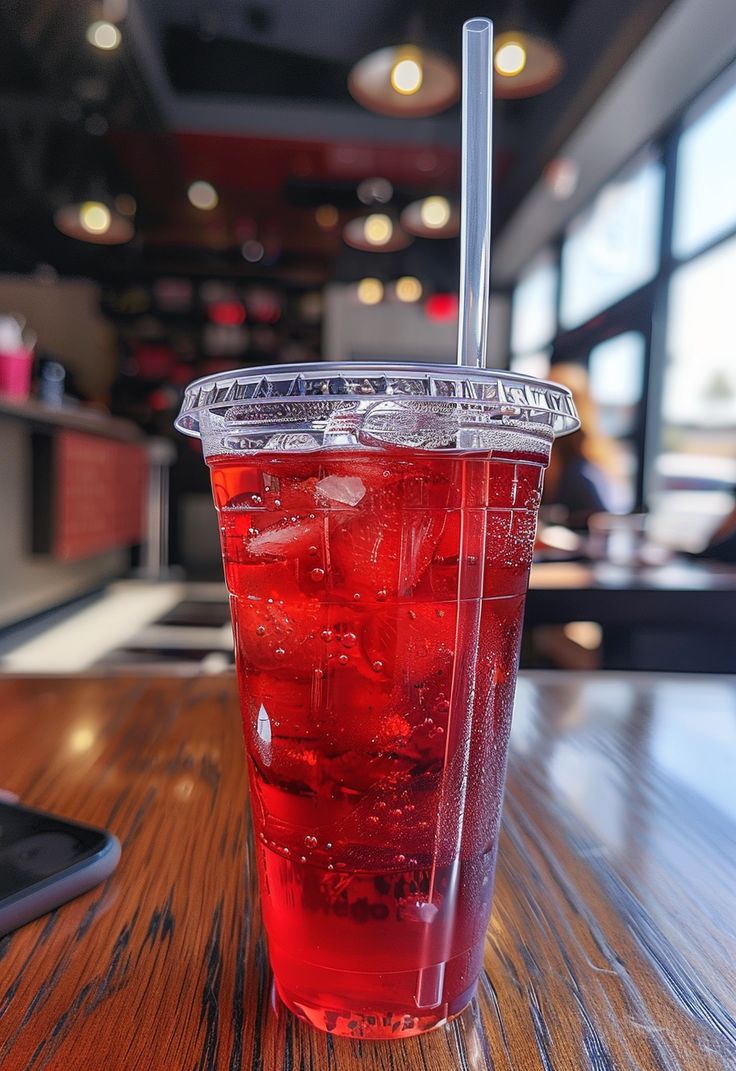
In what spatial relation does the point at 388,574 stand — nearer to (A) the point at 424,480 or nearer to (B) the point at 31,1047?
(A) the point at 424,480

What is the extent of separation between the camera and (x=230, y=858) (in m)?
0.43

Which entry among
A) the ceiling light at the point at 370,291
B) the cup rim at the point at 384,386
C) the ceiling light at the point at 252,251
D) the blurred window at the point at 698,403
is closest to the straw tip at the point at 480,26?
the cup rim at the point at 384,386

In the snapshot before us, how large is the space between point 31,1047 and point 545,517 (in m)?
4.17

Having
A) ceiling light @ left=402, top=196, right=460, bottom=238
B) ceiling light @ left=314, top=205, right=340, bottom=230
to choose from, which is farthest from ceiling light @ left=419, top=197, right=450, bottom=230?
ceiling light @ left=314, top=205, right=340, bottom=230

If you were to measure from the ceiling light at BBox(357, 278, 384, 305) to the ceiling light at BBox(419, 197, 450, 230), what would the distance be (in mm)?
2453

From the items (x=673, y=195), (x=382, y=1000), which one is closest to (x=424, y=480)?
(x=382, y=1000)

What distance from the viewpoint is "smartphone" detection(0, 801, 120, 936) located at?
0.36 metres

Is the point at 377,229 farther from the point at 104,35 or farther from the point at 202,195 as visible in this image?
the point at 104,35

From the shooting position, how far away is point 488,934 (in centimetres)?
37

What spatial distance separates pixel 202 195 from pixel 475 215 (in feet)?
26.4

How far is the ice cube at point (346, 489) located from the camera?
0.31m

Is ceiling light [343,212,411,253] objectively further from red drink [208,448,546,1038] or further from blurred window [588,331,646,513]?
red drink [208,448,546,1038]

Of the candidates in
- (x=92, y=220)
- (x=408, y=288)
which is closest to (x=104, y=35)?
(x=92, y=220)

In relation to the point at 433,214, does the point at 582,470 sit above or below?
below
